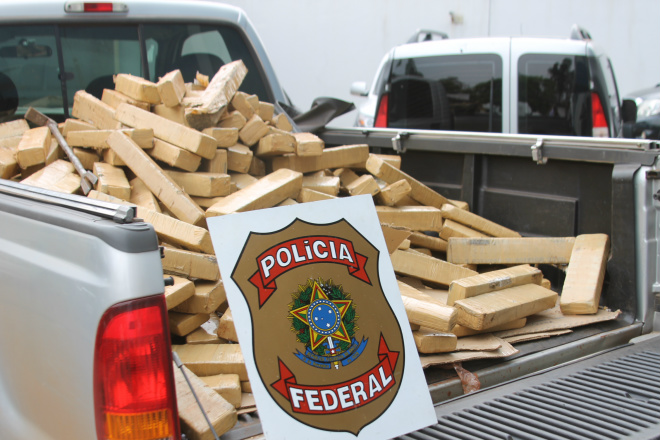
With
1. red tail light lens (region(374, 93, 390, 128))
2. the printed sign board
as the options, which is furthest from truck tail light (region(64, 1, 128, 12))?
red tail light lens (region(374, 93, 390, 128))

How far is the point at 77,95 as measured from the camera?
3.63 m

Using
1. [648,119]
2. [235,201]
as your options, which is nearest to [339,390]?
[235,201]

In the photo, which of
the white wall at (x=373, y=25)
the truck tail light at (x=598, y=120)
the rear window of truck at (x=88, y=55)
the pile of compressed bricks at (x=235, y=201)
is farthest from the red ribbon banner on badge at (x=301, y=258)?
the white wall at (x=373, y=25)

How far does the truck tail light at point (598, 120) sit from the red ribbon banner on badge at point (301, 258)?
452 centimetres

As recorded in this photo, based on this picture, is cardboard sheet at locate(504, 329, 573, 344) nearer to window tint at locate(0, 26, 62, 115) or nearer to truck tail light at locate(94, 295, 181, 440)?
truck tail light at locate(94, 295, 181, 440)

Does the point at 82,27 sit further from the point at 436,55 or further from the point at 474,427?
the point at 436,55

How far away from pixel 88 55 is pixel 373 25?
9575mm

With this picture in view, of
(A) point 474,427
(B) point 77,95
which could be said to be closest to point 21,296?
(A) point 474,427

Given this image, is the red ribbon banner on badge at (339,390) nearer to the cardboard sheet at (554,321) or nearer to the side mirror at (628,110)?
the cardboard sheet at (554,321)

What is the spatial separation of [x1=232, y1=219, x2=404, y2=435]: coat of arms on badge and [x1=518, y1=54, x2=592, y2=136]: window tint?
14.4 feet

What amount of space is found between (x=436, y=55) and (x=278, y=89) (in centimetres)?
242

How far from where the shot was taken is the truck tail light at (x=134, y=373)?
4.90 feet

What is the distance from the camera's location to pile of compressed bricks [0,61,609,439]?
7.63 feet

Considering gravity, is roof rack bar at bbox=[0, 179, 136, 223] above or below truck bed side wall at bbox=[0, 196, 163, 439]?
above
